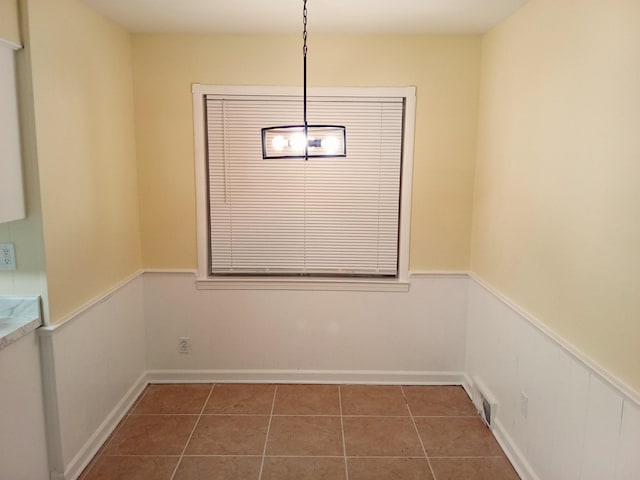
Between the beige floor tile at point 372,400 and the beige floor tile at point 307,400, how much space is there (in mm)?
83

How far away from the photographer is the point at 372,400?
3324mm

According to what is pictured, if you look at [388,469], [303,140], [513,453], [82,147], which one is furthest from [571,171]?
[82,147]

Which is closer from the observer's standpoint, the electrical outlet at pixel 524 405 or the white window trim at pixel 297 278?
the electrical outlet at pixel 524 405

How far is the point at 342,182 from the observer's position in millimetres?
3377

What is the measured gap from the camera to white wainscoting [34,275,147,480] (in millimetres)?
2309

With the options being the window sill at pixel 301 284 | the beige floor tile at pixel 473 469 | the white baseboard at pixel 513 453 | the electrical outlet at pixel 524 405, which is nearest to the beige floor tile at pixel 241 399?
the window sill at pixel 301 284

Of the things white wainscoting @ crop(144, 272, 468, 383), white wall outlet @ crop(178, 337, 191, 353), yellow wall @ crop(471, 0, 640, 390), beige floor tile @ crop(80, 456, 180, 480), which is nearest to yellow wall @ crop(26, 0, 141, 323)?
white wainscoting @ crop(144, 272, 468, 383)

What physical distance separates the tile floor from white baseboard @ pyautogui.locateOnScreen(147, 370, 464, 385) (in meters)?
0.06

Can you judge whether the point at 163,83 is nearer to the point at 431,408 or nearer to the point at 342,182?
the point at 342,182

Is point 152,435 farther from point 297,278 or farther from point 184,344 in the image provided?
point 297,278

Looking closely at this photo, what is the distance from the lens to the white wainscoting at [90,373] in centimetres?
231

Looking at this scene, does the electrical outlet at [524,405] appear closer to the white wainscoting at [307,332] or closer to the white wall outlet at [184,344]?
the white wainscoting at [307,332]

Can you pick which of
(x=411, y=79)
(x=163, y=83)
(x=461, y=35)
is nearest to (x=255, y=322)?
(x=163, y=83)

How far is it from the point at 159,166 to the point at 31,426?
6.33ft
